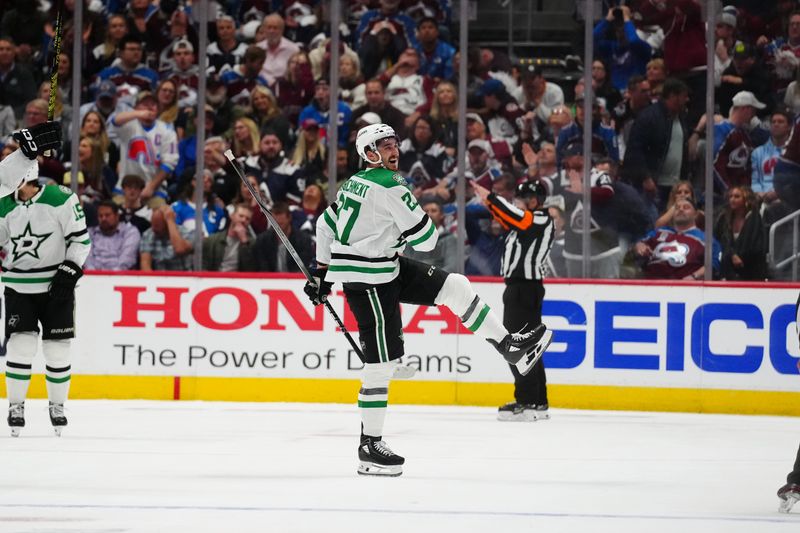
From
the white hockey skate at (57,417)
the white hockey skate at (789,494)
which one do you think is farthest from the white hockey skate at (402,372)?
the white hockey skate at (57,417)

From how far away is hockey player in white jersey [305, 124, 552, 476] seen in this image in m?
5.21

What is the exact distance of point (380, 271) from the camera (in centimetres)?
525

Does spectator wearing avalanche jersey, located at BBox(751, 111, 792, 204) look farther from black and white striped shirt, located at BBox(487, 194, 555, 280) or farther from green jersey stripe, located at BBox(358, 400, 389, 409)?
green jersey stripe, located at BBox(358, 400, 389, 409)

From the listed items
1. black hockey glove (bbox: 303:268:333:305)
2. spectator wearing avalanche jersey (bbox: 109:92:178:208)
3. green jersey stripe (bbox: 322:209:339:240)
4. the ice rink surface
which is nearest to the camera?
the ice rink surface

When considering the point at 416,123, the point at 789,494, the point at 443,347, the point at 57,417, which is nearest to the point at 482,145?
the point at 416,123

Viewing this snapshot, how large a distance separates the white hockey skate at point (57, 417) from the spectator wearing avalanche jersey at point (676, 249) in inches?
171

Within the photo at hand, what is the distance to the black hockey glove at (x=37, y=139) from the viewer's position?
5.60 m

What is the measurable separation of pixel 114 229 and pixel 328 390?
2211mm

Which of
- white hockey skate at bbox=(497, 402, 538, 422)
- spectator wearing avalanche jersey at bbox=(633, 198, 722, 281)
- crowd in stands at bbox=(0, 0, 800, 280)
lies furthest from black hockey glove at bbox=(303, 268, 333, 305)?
spectator wearing avalanche jersey at bbox=(633, 198, 722, 281)

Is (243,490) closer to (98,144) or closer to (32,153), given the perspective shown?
(32,153)

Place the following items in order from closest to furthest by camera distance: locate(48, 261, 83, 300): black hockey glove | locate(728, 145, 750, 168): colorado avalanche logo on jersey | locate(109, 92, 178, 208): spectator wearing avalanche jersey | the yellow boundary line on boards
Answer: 1. locate(48, 261, 83, 300): black hockey glove
2. the yellow boundary line on boards
3. locate(728, 145, 750, 168): colorado avalanche logo on jersey
4. locate(109, 92, 178, 208): spectator wearing avalanche jersey

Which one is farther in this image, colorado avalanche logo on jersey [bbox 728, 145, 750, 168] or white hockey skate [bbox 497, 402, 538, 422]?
colorado avalanche logo on jersey [bbox 728, 145, 750, 168]

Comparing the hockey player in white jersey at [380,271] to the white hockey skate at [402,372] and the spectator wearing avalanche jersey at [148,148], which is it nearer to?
the white hockey skate at [402,372]

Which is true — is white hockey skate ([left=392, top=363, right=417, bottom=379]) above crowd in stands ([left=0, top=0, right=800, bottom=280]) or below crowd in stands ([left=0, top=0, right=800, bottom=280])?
below
